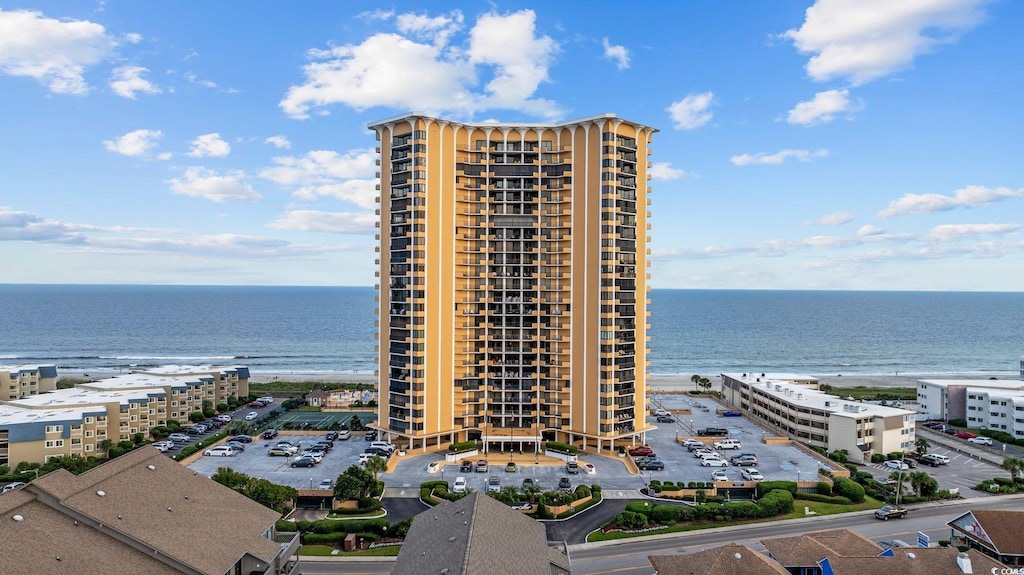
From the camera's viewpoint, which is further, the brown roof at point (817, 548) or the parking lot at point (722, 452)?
the parking lot at point (722, 452)

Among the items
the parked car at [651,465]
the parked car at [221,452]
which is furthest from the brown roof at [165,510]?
the parked car at [651,465]

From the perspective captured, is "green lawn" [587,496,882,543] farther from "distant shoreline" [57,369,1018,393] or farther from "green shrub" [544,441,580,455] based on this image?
"distant shoreline" [57,369,1018,393]

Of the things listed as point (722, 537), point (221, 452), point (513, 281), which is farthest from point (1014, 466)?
point (221, 452)

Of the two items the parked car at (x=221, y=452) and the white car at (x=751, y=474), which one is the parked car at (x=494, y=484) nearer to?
the white car at (x=751, y=474)

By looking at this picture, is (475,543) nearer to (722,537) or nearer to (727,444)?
(722,537)

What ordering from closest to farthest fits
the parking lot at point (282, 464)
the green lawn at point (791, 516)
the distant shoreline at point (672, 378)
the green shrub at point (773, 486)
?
the green lawn at point (791, 516) < the green shrub at point (773, 486) < the parking lot at point (282, 464) < the distant shoreline at point (672, 378)

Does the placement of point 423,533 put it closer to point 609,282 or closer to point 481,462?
point 481,462

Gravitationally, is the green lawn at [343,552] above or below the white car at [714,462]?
below
